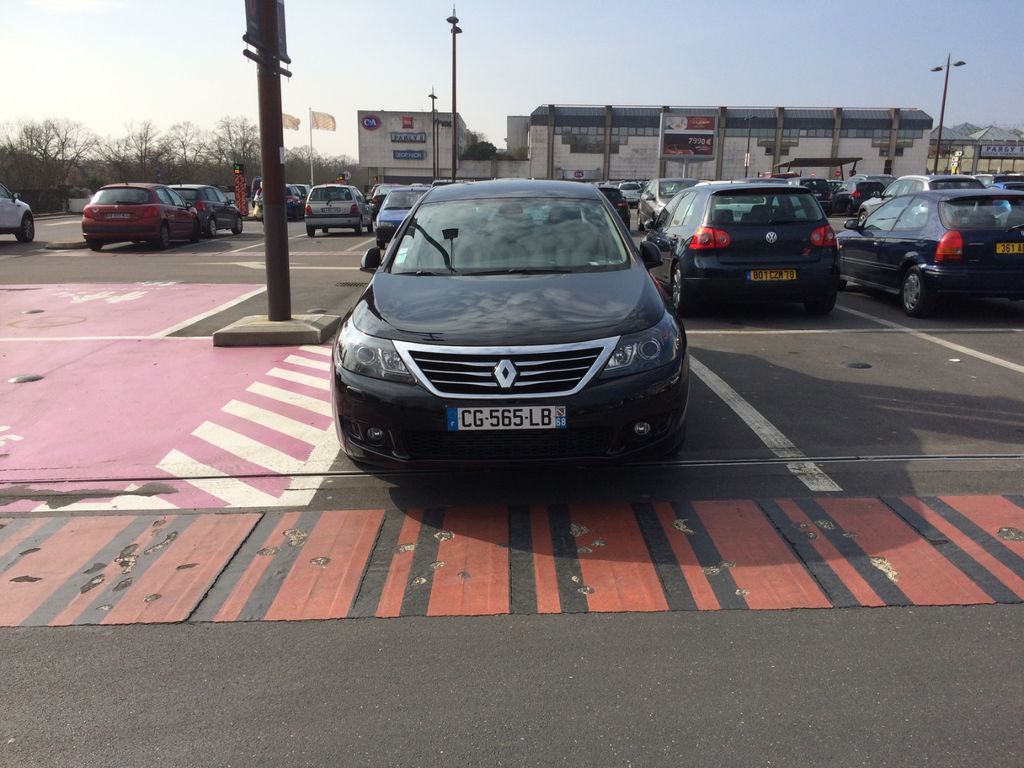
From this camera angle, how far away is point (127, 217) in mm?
20375

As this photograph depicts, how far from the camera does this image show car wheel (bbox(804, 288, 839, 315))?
10305mm

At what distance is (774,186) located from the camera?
32.9 ft

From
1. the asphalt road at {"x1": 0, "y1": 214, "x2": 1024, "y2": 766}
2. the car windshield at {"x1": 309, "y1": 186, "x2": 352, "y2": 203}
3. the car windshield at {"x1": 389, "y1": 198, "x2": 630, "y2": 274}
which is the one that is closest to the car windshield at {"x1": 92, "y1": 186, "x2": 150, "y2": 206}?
the car windshield at {"x1": 309, "y1": 186, "x2": 352, "y2": 203}

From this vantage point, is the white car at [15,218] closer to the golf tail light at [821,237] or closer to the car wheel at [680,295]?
the car wheel at [680,295]

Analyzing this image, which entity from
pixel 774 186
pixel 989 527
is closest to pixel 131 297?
pixel 774 186

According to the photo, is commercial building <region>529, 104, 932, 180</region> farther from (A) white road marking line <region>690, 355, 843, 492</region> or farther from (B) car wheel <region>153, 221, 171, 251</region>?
(A) white road marking line <region>690, 355, 843, 492</region>

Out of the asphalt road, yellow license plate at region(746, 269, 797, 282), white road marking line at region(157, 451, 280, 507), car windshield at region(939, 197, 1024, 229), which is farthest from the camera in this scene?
yellow license plate at region(746, 269, 797, 282)

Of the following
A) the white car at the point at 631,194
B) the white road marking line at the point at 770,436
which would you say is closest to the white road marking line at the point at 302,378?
the white road marking line at the point at 770,436

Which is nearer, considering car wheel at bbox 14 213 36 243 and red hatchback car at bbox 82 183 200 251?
red hatchback car at bbox 82 183 200 251

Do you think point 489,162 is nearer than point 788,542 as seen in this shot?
No

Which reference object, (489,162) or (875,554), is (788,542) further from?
(489,162)

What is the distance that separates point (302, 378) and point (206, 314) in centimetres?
415

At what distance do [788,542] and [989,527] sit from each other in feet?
3.47

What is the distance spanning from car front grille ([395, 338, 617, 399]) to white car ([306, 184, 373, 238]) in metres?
23.8
